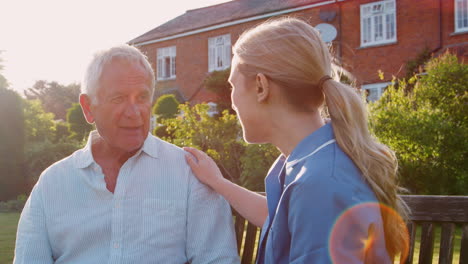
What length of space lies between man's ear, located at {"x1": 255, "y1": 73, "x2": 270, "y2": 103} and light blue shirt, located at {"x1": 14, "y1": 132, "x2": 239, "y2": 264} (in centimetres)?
91

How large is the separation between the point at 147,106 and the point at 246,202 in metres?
0.78

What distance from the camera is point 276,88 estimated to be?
2070 millimetres

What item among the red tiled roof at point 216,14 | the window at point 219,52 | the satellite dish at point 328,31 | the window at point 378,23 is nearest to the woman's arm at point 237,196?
the satellite dish at point 328,31

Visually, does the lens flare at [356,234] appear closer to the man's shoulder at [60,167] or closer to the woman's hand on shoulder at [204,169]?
the woman's hand on shoulder at [204,169]

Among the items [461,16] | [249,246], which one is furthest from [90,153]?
[461,16]

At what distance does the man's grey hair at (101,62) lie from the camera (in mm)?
2783

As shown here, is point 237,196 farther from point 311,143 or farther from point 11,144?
point 11,144

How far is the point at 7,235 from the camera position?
28.9 ft

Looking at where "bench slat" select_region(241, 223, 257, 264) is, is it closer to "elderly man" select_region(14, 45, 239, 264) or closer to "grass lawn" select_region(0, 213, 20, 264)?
"elderly man" select_region(14, 45, 239, 264)

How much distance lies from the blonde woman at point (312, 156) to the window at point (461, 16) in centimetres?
1717

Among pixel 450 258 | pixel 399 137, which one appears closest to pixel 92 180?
pixel 450 258

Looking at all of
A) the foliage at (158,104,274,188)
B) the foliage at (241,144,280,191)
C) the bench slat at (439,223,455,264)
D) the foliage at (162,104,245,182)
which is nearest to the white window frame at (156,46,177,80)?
the foliage at (158,104,274,188)

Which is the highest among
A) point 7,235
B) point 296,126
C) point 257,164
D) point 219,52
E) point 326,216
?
point 219,52

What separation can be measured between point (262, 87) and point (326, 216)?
65 centimetres
